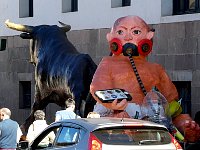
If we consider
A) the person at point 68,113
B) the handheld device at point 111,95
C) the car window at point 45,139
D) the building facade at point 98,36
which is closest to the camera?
the car window at point 45,139

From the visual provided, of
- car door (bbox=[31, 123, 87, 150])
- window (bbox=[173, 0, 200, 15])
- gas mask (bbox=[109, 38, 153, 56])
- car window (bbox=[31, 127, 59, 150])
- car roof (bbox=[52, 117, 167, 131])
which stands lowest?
car window (bbox=[31, 127, 59, 150])

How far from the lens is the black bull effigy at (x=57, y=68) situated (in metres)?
17.3

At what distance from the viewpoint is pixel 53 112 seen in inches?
979

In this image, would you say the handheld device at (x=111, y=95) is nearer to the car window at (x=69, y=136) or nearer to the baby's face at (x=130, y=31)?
the baby's face at (x=130, y=31)

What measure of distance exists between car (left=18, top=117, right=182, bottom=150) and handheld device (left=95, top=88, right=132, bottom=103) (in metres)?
2.79

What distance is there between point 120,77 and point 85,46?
9.34 meters

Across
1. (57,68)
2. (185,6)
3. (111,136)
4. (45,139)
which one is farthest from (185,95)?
(111,136)

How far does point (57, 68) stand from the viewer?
A: 18.5 meters

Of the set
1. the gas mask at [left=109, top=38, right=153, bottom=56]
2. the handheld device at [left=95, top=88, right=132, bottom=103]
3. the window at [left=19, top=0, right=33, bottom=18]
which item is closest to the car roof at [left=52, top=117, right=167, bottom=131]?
the handheld device at [left=95, top=88, right=132, bottom=103]

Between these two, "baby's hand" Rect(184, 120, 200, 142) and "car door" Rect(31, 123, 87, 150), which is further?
"baby's hand" Rect(184, 120, 200, 142)

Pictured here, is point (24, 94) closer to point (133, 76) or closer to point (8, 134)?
point (133, 76)

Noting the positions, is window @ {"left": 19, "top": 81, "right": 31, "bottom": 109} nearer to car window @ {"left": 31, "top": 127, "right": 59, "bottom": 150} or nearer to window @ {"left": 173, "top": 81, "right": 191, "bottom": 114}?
window @ {"left": 173, "top": 81, "right": 191, "bottom": 114}

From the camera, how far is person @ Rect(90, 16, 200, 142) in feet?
45.6

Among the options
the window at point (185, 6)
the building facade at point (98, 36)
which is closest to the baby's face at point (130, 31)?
the building facade at point (98, 36)
